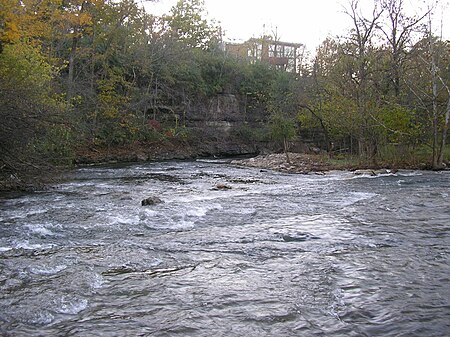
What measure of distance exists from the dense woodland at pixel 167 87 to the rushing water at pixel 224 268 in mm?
5691

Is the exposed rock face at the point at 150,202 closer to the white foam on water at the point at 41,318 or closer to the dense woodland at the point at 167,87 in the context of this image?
the dense woodland at the point at 167,87

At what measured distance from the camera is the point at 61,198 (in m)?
13.6

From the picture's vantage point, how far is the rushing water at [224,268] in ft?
15.8

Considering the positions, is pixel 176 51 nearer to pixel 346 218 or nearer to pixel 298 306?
pixel 346 218

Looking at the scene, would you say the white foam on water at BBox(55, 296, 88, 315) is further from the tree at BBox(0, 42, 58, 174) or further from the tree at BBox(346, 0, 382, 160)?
the tree at BBox(346, 0, 382, 160)

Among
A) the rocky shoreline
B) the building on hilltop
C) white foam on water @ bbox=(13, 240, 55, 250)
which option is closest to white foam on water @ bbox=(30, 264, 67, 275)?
white foam on water @ bbox=(13, 240, 55, 250)

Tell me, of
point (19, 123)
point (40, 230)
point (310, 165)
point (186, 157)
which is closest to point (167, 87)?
point (186, 157)

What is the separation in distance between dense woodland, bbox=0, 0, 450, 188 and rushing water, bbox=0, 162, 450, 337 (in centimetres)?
569

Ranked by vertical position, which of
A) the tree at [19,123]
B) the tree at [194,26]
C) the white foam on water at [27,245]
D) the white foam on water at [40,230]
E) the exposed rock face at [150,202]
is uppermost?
the tree at [194,26]

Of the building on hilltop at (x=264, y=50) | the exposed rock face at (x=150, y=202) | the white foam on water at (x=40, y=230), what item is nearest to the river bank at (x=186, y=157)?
the exposed rock face at (x=150, y=202)

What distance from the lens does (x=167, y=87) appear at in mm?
42719

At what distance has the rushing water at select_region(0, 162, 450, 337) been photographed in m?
4.80

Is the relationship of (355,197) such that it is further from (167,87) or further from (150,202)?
(167,87)

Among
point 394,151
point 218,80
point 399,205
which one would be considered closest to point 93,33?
point 218,80
